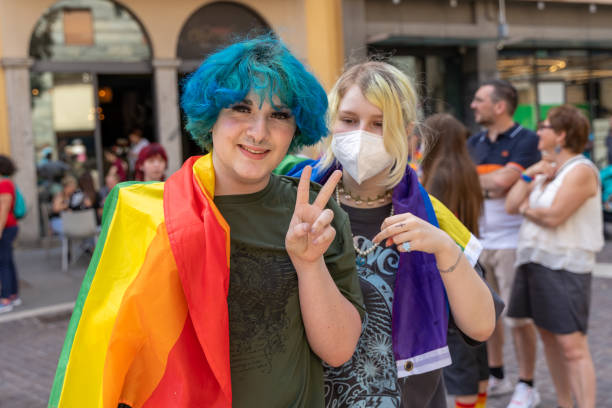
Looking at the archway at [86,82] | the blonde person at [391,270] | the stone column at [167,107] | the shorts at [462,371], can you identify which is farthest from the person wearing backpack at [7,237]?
the blonde person at [391,270]

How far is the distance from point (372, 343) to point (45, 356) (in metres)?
4.69

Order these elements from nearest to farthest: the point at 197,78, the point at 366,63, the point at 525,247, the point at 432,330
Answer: the point at 197,78, the point at 432,330, the point at 366,63, the point at 525,247

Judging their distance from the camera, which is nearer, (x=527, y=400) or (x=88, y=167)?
(x=527, y=400)

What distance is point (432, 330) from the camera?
1.99 metres

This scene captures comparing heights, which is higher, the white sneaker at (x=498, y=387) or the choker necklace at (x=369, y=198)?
the choker necklace at (x=369, y=198)

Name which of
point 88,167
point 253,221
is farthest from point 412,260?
point 88,167

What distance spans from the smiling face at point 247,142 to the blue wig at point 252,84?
0.03 metres

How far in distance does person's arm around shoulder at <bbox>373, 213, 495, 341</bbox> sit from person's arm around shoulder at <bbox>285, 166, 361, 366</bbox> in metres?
0.20

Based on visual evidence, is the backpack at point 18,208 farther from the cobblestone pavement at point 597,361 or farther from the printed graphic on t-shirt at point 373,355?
the printed graphic on t-shirt at point 373,355

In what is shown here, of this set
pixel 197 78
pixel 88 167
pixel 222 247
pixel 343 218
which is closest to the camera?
pixel 222 247

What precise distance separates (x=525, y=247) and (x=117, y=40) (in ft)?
33.0

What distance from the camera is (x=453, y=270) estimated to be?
6.03ft

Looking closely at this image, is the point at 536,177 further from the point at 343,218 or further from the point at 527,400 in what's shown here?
the point at 343,218

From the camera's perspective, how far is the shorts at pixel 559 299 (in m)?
3.79
